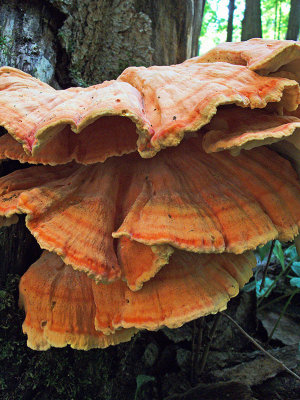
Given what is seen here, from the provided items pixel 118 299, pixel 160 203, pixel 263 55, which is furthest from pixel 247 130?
pixel 118 299

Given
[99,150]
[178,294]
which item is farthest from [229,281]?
[99,150]

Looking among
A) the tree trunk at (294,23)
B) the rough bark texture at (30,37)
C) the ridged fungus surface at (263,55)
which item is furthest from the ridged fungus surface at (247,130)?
the tree trunk at (294,23)

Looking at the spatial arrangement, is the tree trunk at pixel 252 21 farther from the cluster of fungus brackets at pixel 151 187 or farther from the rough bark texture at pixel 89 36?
the cluster of fungus brackets at pixel 151 187

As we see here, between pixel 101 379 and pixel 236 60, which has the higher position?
pixel 236 60

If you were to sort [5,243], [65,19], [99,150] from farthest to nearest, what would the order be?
[65,19] → [5,243] → [99,150]

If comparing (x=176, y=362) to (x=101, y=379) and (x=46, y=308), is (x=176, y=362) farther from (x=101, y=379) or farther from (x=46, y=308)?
(x=46, y=308)

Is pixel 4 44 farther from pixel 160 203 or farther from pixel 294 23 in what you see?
pixel 294 23
